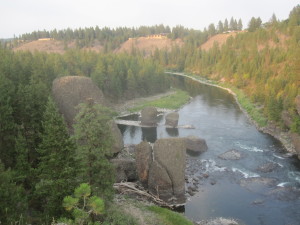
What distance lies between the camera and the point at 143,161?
1398 inches

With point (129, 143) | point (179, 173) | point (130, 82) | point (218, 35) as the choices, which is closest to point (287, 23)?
point (218, 35)

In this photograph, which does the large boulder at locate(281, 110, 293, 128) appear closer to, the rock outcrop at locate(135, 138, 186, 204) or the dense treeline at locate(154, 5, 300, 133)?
the dense treeline at locate(154, 5, 300, 133)

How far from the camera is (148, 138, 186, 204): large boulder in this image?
109 feet

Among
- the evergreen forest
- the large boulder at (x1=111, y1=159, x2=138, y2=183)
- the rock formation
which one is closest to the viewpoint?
the evergreen forest

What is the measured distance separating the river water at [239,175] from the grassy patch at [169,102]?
14331 mm

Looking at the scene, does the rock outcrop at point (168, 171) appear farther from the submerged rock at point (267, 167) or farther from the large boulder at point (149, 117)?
the large boulder at point (149, 117)

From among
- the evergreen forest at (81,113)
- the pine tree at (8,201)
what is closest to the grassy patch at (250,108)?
the evergreen forest at (81,113)

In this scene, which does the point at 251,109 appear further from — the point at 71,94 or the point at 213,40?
the point at 213,40

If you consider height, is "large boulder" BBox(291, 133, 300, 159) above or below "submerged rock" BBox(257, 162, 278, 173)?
above

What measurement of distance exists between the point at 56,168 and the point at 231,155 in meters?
30.5

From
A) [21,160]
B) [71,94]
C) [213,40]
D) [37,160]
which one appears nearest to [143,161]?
[37,160]

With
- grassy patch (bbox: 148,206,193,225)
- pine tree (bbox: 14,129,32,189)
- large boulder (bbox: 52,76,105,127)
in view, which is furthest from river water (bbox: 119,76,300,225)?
pine tree (bbox: 14,129,32,189)

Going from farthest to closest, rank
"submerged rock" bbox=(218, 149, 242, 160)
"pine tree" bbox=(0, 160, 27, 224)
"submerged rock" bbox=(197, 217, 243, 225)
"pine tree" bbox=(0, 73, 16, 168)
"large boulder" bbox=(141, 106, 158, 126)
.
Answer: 1. "large boulder" bbox=(141, 106, 158, 126)
2. "submerged rock" bbox=(218, 149, 242, 160)
3. "submerged rock" bbox=(197, 217, 243, 225)
4. "pine tree" bbox=(0, 73, 16, 168)
5. "pine tree" bbox=(0, 160, 27, 224)

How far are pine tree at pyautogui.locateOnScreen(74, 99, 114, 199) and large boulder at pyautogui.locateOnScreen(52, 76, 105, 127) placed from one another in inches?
762
